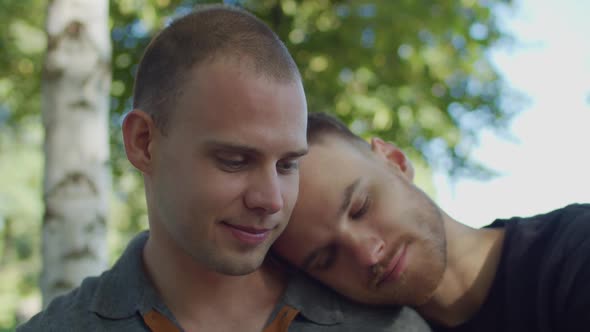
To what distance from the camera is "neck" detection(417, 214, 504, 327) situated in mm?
Answer: 2410

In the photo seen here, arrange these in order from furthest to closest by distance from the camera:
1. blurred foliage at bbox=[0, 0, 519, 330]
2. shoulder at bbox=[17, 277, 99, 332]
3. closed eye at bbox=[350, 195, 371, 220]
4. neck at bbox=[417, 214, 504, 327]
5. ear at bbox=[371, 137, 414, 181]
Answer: blurred foliage at bbox=[0, 0, 519, 330], ear at bbox=[371, 137, 414, 181], neck at bbox=[417, 214, 504, 327], closed eye at bbox=[350, 195, 371, 220], shoulder at bbox=[17, 277, 99, 332]

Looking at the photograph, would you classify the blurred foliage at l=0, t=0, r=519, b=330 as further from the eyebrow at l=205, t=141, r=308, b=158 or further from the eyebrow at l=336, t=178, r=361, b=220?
the eyebrow at l=205, t=141, r=308, b=158

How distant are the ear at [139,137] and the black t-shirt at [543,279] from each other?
125 centimetres

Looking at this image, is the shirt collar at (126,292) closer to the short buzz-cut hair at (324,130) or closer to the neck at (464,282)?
the short buzz-cut hair at (324,130)

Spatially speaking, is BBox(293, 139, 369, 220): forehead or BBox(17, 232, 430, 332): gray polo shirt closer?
BBox(17, 232, 430, 332): gray polo shirt

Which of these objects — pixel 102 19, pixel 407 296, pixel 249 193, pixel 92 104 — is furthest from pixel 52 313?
pixel 102 19

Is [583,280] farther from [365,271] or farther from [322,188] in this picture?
[322,188]

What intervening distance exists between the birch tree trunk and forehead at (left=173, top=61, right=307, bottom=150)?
4.99 feet

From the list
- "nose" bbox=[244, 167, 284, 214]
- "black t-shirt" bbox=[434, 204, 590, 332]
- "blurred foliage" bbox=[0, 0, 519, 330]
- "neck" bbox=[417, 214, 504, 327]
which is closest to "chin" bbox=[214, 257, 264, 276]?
"nose" bbox=[244, 167, 284, 214]

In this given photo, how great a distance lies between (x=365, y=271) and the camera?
2152 millimetres

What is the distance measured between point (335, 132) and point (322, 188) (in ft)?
1.21

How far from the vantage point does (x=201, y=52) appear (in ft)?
6.45

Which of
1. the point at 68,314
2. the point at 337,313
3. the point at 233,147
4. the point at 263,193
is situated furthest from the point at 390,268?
the point at 68,314

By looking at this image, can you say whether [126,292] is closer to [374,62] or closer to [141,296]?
[141,296]
